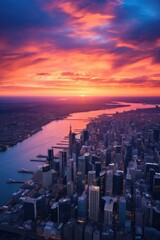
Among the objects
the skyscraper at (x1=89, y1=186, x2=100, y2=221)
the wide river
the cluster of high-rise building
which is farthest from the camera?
the wide river

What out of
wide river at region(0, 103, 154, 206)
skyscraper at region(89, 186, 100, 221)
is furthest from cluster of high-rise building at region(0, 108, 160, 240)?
wide river at region(0, 103, 154, 206)

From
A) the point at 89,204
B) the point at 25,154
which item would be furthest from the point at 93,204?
the point at 25,154

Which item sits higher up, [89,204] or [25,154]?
[25,154]

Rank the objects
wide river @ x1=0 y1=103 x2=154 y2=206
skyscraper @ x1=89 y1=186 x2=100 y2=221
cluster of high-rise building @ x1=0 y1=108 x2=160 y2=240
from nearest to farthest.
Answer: cluster of high-rise building @ x1=0 y1=108 x2=160 y2=240
skyscraper @ x1=89 y1=186 x2=100 y2=221
wide river @ x1=0 y1=103 x2=154 y2=206

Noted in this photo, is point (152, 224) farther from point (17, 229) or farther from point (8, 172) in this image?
point (8, 172)

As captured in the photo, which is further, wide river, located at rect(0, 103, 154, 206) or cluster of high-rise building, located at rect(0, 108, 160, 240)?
wide river, located at rect(0, 103, 154, 206)

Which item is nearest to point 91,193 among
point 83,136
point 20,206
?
point 20,206

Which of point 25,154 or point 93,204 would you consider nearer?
point 93,204

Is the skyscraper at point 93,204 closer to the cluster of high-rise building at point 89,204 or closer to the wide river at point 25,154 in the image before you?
the cluster of high-rise building at point 89,204

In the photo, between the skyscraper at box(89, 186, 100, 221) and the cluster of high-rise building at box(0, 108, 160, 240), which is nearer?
the cluster of high-rise building at box(0, 108, 160, 240)

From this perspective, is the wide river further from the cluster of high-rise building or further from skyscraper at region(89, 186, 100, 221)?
skyscraper at region(89, 186, 100, 221)

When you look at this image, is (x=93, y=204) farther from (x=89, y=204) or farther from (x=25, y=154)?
(x=25, y=154)
